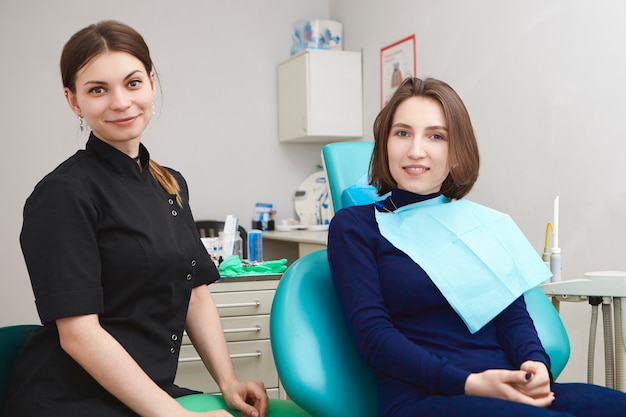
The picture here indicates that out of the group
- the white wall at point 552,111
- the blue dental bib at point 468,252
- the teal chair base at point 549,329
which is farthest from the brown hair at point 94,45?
the white wall at point 552,111

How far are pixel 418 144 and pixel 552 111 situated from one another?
1.45 m

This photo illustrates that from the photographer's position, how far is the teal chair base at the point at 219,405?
4.06ft

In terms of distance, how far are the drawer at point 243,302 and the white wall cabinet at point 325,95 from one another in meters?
1.79

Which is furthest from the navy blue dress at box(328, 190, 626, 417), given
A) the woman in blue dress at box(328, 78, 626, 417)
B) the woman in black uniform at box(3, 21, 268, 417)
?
the woman in black uniform at box(3, 21, 268, 417)

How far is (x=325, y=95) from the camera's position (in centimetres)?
412

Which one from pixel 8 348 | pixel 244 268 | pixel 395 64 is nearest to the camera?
pixel 8 348

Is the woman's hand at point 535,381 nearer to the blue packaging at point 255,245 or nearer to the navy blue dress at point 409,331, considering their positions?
the navy blue dress at point 409,331

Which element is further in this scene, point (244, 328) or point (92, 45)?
point (244, 328)

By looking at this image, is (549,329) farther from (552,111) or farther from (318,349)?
(552,111)

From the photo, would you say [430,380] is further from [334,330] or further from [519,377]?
[334,330]

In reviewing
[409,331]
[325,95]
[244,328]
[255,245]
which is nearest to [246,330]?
[244,328]

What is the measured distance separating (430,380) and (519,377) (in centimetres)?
15

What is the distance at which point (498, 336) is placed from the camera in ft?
4.56

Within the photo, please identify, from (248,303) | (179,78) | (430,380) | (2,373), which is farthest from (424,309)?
(179,78)
